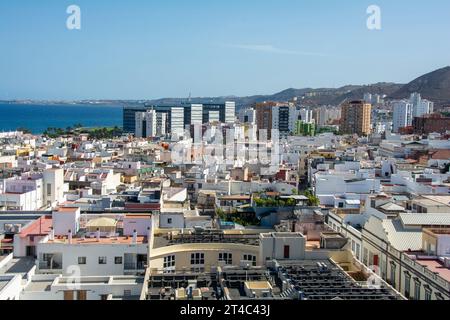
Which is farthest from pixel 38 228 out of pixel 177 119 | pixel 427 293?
pixel 177 119

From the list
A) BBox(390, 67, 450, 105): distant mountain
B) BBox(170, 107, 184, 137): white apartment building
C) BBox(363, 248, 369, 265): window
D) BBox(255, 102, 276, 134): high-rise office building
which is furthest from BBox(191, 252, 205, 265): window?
BBox(390, 67, 450, 105): distant mountain

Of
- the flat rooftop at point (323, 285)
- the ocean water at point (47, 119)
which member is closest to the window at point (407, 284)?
the flat rooftop at point (323, 285)

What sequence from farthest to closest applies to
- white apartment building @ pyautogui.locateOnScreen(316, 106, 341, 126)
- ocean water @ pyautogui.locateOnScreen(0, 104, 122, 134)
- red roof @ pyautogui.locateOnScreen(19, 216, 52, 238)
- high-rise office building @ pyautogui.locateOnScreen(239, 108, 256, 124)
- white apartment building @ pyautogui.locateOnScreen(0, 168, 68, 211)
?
ocean water @ pyautogui.locateOnScreen(0, 104, 122, 134) → white apartment building @ pyautogui.locateOnScreen(316, 106, 341, 126) → high-rise office building @ pyautogui.locateOnScreen(239, 108, 256, 124) → white apartment building @ pyautogui.locateOnScreen(0, 168, 68, 211) → red roof @ pyautogui.locateOnScreen(19, 216, 52, 238)

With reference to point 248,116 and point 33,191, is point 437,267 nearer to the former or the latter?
point 33,191

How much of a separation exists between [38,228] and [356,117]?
25.0 m

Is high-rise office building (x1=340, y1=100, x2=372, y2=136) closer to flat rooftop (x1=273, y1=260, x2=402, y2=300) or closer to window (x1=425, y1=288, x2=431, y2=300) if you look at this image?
flat rooftop (x1=273, y1=260, x2=402, y2=300)

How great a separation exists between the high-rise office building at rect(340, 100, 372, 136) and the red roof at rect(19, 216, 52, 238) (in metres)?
24.1

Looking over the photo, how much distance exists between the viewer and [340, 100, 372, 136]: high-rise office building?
2927 cm

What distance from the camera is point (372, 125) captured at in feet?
106

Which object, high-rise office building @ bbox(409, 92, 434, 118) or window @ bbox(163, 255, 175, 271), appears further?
high-rise office building @ bbox(409, 92, 434, 118)

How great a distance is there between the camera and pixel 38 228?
20.2 ft

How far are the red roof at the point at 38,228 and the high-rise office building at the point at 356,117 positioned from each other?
24075 millimetres

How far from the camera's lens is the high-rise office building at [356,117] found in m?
29.3
